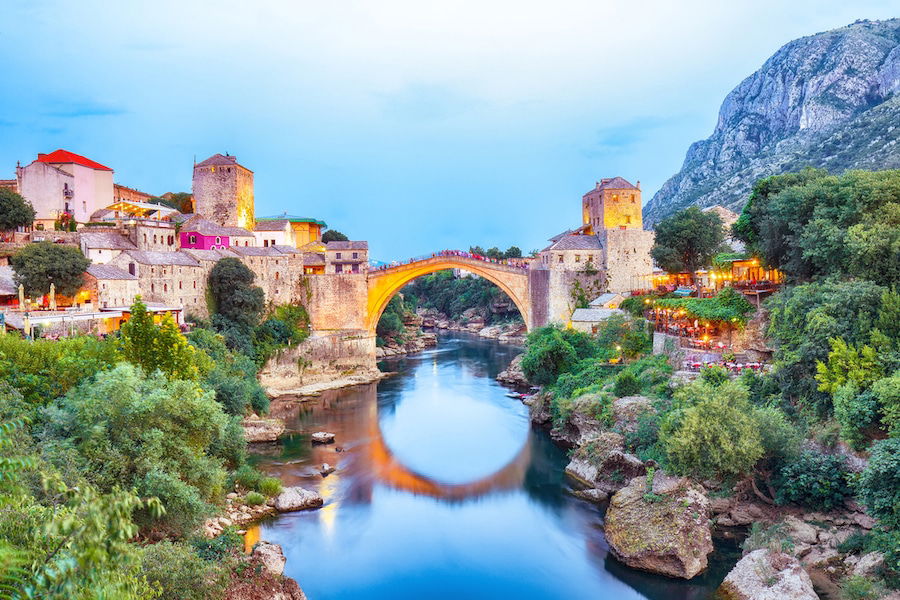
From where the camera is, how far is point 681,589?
10.5 meters

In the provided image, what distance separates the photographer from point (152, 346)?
48.0 ft

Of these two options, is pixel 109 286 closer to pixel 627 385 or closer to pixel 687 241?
pixel 627 385

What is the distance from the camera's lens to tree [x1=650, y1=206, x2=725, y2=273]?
28141mm

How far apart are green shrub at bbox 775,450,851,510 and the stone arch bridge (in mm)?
19469

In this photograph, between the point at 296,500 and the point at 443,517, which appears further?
the point at 443,517

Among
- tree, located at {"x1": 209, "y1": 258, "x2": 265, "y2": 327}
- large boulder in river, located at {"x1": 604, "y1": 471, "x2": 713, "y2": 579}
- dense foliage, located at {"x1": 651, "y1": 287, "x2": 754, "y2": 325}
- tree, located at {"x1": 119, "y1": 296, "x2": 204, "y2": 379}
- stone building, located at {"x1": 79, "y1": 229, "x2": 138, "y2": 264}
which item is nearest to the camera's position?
large boulder in river, located at {"x1": 604, "y1": 471, "x2": 713, "y2": 579}

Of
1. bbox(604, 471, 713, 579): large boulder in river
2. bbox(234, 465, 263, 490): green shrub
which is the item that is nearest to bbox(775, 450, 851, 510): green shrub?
bbox(604, 471, 713, 579): large boulder in river

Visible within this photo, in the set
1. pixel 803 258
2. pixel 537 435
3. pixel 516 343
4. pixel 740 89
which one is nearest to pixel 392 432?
pixel 537 435

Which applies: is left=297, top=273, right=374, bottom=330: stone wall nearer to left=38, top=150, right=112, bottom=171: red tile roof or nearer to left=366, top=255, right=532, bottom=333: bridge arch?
left=366, top=255, right=532, bottom=333: bridge arch

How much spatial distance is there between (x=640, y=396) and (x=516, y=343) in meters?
26.1

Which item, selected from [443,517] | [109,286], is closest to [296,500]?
[443,517]

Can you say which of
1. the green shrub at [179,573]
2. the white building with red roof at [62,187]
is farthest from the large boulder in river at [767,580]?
the white building with red roof at [62,187]

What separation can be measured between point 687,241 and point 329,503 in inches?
840

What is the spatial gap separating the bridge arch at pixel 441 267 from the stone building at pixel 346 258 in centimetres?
120
